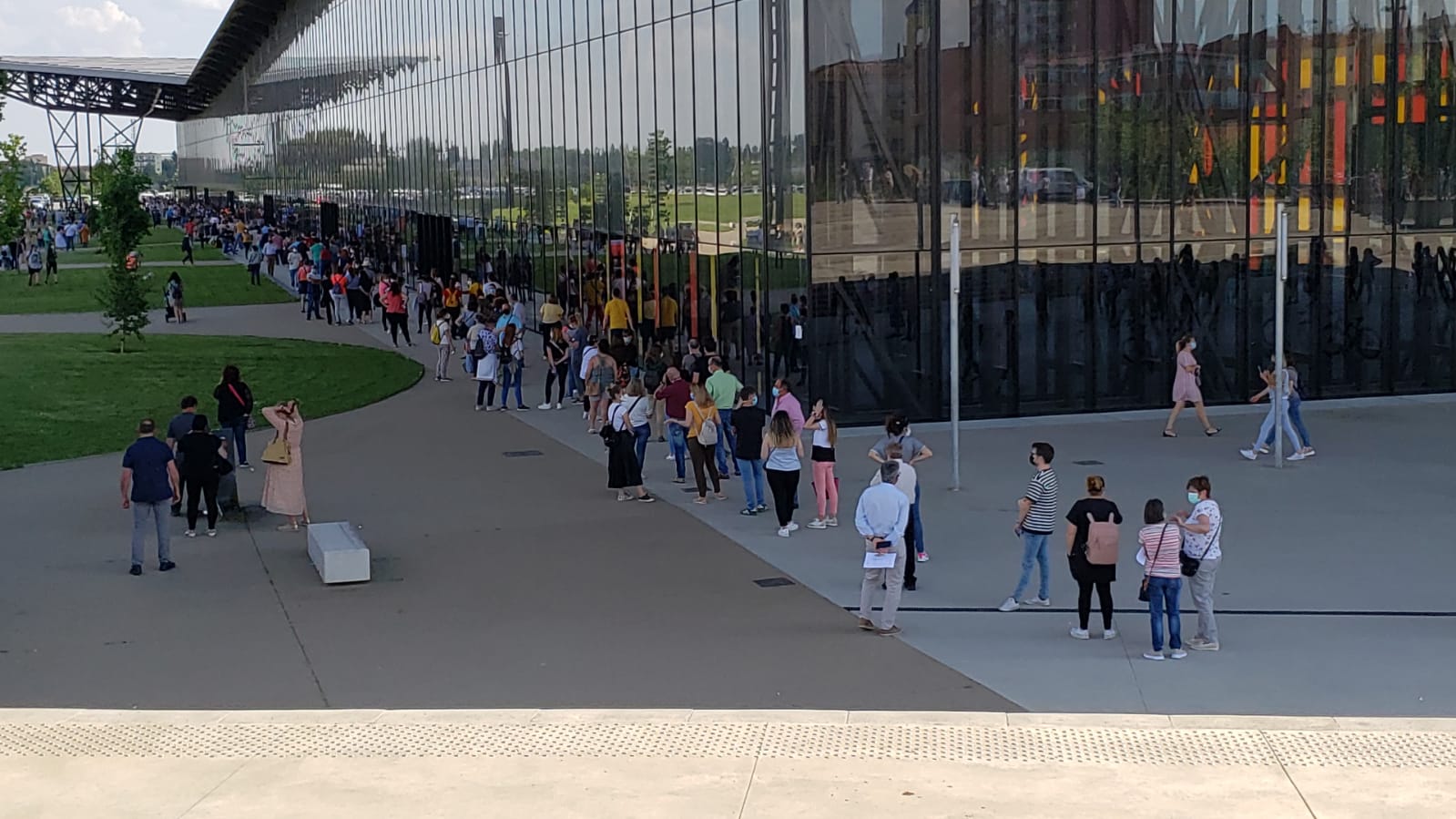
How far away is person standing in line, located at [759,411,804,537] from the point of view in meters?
16.7

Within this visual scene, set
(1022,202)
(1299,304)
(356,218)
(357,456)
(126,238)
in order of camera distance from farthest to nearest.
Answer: (356,218), (126,238), (1299,304), (1022,202), (357,456)

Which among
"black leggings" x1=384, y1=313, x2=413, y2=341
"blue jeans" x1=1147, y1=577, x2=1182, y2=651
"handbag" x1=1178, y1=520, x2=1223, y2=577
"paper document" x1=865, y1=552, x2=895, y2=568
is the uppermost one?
Answer: "black leggings" x1=384, y1=313, x2=413, y2=341

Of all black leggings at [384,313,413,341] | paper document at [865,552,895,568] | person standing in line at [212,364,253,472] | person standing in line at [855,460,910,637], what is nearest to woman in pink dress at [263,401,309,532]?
person standing in line at [212,364,253,472]

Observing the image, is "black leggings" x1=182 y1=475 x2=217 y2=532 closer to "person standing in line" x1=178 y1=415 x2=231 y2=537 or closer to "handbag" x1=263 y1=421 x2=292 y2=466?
"person standing in line" x1=178 y1=415 x2=231 y2=537

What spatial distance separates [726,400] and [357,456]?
5278 mm

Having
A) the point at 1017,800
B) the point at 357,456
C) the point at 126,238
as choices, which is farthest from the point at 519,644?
the point at 126,238

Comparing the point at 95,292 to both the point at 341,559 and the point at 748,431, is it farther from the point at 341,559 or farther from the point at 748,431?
the point at 341,559

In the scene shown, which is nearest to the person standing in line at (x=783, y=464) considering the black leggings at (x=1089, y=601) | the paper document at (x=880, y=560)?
the paper document at (x=880, y=560)

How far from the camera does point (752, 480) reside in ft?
58.3

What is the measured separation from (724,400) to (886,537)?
282 inches

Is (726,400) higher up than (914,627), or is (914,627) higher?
(726,400)

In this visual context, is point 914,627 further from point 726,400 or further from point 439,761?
point 726,400

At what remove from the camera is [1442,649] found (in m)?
12.2

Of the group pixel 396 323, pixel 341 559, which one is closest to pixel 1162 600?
pixel 341 559
